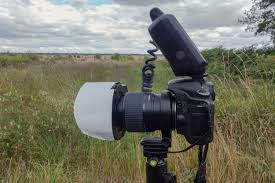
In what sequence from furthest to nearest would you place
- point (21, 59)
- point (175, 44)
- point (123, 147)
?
point (21, 59)
point (123, 147)
point (175, 44)

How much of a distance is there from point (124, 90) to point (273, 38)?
16720 mm

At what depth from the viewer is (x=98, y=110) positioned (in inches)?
38.9

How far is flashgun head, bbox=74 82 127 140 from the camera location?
989mm

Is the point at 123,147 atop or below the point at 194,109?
below

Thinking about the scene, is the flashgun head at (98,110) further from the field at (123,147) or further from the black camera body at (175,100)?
the field at (123,147)

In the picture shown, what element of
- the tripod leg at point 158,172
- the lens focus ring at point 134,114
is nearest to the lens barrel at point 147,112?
the lens focus ring at point 134,114

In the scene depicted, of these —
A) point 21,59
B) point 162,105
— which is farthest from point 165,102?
point 21,59

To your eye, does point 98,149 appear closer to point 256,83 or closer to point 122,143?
point 122,143

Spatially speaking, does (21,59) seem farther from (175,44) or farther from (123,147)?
(175,44)

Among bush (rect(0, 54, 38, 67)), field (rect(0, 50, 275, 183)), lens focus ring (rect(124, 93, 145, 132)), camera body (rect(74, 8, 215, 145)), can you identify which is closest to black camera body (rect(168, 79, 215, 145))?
camera body (rect(74, 8, 215, 145))

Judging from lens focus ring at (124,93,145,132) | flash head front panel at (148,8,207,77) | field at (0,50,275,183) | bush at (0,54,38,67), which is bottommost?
field at (0,50,275,183)

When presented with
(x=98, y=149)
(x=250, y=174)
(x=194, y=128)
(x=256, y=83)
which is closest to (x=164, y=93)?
(x=194, y=128)

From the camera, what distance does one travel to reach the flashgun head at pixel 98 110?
0.99 metres

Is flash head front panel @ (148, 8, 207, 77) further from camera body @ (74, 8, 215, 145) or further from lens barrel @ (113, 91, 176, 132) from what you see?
lens barrel @ (113, 91, 176, 132)
